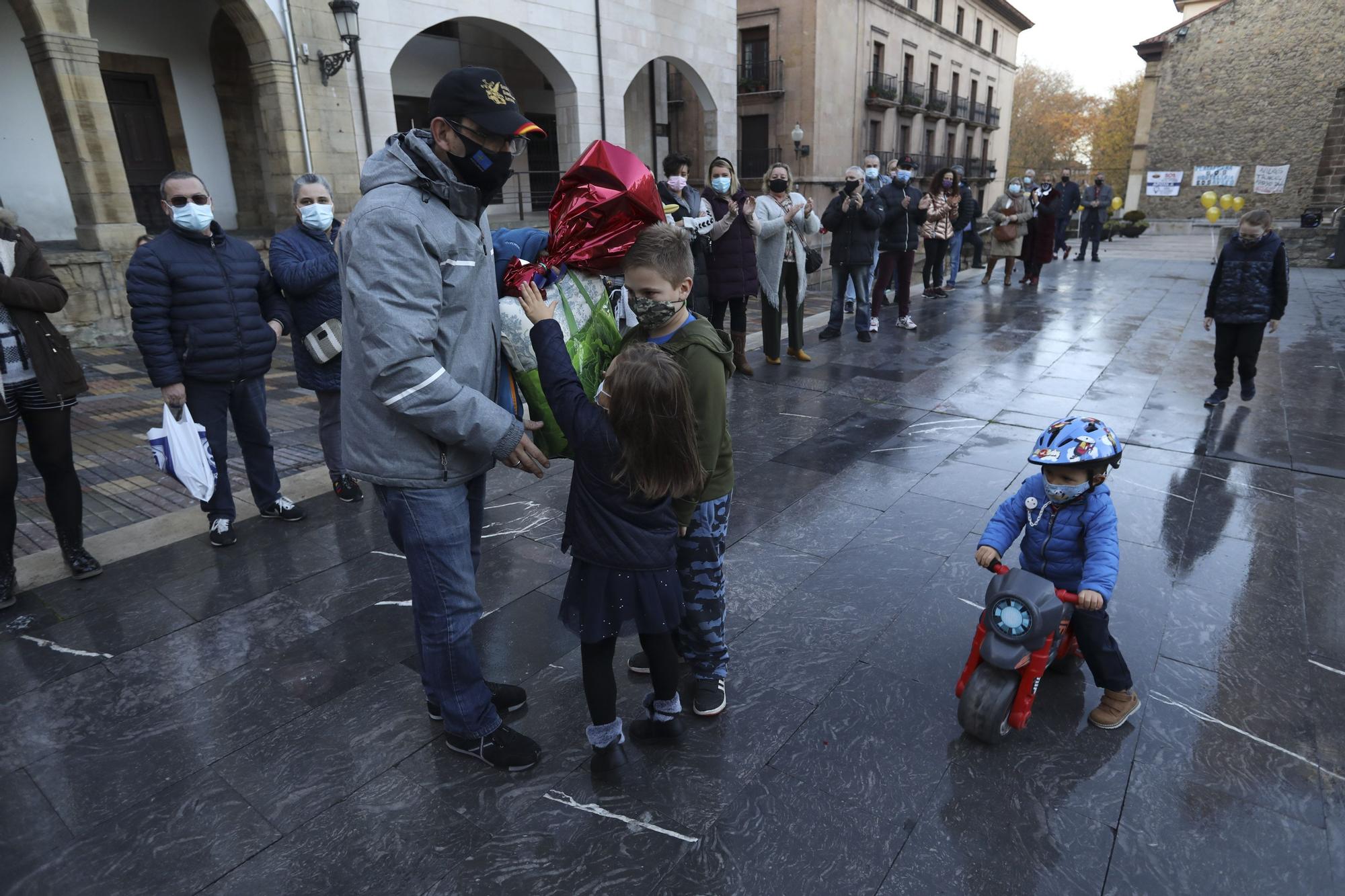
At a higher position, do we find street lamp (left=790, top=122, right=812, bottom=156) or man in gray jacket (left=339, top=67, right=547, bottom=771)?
street lamp (left=790, top=122, right=812, bottom=156)

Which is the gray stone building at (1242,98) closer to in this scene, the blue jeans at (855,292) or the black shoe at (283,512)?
the blue jeans at (855,292)

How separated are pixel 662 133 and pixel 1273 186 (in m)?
26.3

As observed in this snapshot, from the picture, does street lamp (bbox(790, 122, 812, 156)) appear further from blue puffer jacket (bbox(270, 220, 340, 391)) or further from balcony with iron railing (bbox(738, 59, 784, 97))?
blue puffer jacket (bbox(270, 220, 340, 391))

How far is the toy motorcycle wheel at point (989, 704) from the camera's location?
2.44m

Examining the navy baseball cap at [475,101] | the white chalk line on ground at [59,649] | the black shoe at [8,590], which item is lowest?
the white chalk line on ground at [59,649]

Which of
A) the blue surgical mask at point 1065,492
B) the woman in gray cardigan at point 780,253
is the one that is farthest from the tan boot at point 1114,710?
the woman in gray cardigan at point 780,253

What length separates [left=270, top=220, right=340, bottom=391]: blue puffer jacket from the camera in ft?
13.6

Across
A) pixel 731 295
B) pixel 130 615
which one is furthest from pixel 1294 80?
pixel 130 615

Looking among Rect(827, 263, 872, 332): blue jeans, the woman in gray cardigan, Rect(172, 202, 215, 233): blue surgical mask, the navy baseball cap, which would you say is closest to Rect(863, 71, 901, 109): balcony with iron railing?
Rect(827, 263, 872, 332): blue jeans

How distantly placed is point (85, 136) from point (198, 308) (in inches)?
313

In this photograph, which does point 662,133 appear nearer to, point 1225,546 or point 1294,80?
point 1225,546

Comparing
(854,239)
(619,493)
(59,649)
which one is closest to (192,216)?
(59,649)

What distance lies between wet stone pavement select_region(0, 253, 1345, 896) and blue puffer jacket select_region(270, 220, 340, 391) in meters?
0.82

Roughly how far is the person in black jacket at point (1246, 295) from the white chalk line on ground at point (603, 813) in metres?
6.11
